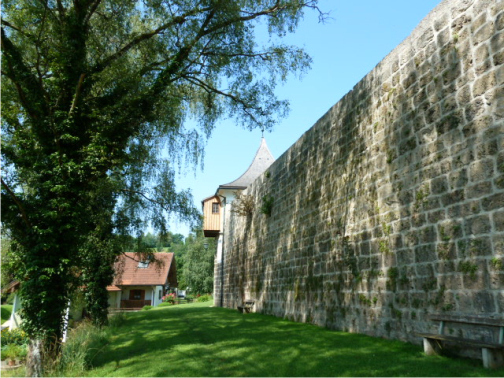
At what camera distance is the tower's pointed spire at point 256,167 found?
24266 mm

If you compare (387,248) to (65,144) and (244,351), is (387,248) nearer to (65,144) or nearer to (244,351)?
(244,351)

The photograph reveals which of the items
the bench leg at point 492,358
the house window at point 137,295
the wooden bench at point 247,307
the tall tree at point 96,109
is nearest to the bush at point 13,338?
the tall tree at point 96,109

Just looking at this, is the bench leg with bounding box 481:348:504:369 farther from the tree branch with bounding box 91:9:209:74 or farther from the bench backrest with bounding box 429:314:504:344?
the tree branch with bounding box 91:9:209:74

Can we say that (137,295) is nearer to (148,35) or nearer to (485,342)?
(148,35)

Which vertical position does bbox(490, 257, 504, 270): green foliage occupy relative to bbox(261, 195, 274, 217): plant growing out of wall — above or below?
below

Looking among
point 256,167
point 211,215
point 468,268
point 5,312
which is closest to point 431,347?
point 468,268

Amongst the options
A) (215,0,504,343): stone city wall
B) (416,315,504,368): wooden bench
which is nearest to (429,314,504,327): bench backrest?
(416,315,504,368): wooden bench

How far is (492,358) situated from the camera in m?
3.95

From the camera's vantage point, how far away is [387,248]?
6.13 meters

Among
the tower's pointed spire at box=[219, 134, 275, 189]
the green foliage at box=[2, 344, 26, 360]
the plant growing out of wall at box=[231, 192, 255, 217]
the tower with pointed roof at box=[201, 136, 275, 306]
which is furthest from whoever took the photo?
the tower's pointed spire at box=[219, 134, 275, 189]

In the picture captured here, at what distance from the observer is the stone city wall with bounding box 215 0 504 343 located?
445 centimetres

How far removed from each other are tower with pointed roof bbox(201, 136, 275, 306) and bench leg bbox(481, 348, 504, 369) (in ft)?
53.1

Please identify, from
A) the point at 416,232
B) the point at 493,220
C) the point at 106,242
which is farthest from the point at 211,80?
the point at 493,220

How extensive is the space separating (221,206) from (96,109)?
16528 millimetres
